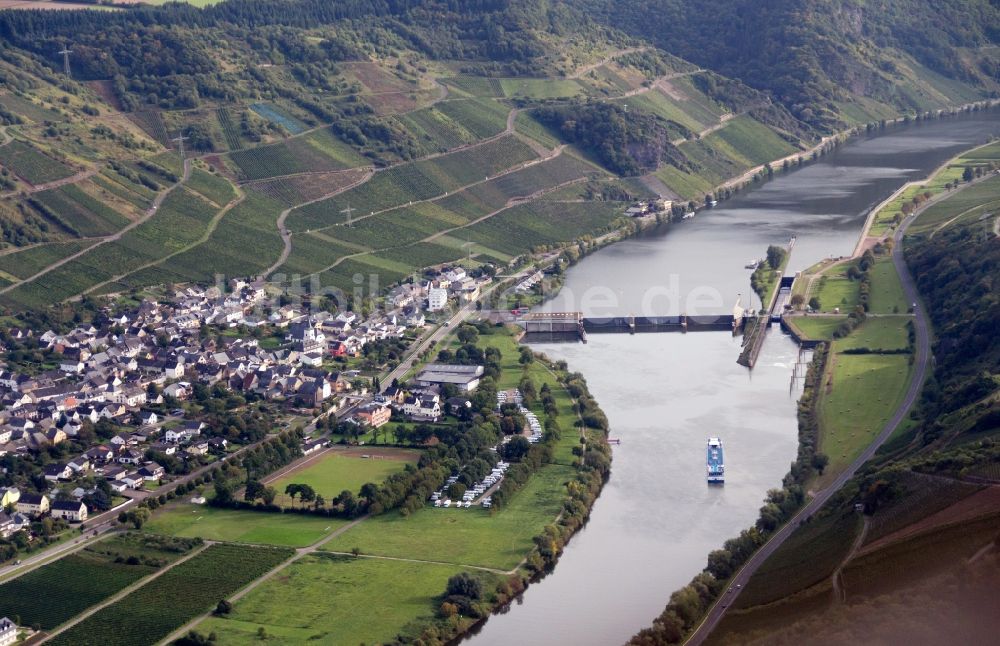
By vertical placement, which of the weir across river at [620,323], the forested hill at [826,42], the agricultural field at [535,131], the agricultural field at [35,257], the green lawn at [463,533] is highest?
the forested hill at [826,42]

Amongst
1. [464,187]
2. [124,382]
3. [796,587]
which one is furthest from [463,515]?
[464,187]

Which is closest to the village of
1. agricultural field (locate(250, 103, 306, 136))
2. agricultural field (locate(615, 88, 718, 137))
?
agricultural field (locate(250, 103, 306, 136))

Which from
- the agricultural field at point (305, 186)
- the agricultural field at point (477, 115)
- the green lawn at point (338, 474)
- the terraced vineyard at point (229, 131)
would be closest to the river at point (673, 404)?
the green lawn at point (338, 474)

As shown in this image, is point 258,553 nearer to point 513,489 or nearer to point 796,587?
point 513,489

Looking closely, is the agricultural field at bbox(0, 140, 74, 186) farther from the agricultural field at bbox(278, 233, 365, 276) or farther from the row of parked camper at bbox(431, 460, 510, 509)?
the row of parked camper at bbox(431, 460, 510, 509)

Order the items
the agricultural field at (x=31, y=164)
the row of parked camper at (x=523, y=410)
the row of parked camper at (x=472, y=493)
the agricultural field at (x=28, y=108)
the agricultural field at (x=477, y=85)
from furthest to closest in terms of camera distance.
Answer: the agricultural field at (x=477, y=85)
the agricultural field at (x=28, y=108)
the agricultural field at (x=31, y=164)
the row of parked camper at (x=523, y=410)
the row of parked camper at (x=472, y=493)

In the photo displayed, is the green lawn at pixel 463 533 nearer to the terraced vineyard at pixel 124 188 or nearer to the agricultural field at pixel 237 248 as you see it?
the agricultural field at pixel 237 248

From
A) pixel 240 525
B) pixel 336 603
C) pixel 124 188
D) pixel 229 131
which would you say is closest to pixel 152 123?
pixel 229 131
